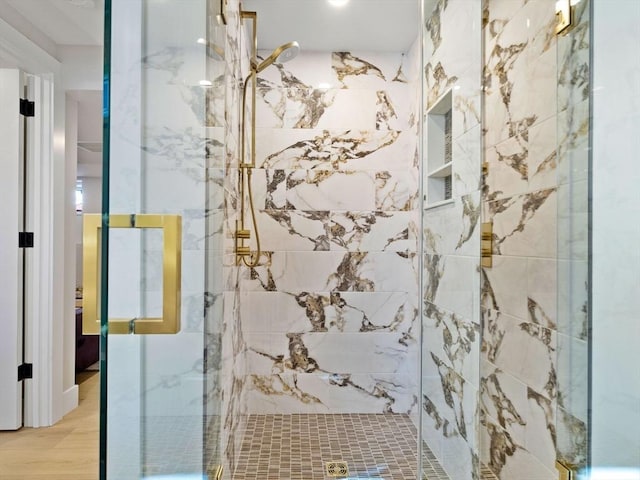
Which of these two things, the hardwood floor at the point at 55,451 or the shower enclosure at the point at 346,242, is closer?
the shower enclosure at the point at 346,242

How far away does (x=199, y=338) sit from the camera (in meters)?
1.05

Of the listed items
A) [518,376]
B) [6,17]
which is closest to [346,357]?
[518,376]

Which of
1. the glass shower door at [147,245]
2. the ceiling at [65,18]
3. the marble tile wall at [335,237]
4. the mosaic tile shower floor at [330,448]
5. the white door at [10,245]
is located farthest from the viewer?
the marble tile wall at [335,237]

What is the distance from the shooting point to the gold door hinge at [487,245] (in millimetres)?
1827

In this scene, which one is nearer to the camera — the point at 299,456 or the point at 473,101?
the point at 473,101

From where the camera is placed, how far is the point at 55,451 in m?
2.58

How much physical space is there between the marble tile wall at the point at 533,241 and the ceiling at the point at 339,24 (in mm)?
1056

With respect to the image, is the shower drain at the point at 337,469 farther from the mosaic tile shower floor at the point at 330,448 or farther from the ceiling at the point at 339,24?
the ceiling at the point at 339,24

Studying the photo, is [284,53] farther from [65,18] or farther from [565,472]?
[565,472]

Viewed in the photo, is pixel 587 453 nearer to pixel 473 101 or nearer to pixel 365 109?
pixel 473 101

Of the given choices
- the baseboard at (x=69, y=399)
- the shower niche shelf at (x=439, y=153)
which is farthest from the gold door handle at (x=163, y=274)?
the baseboard at (x=69, y=399)

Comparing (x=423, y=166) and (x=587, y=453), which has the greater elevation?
(x=423, y=166)

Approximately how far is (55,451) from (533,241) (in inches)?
108

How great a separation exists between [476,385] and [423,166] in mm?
1176
